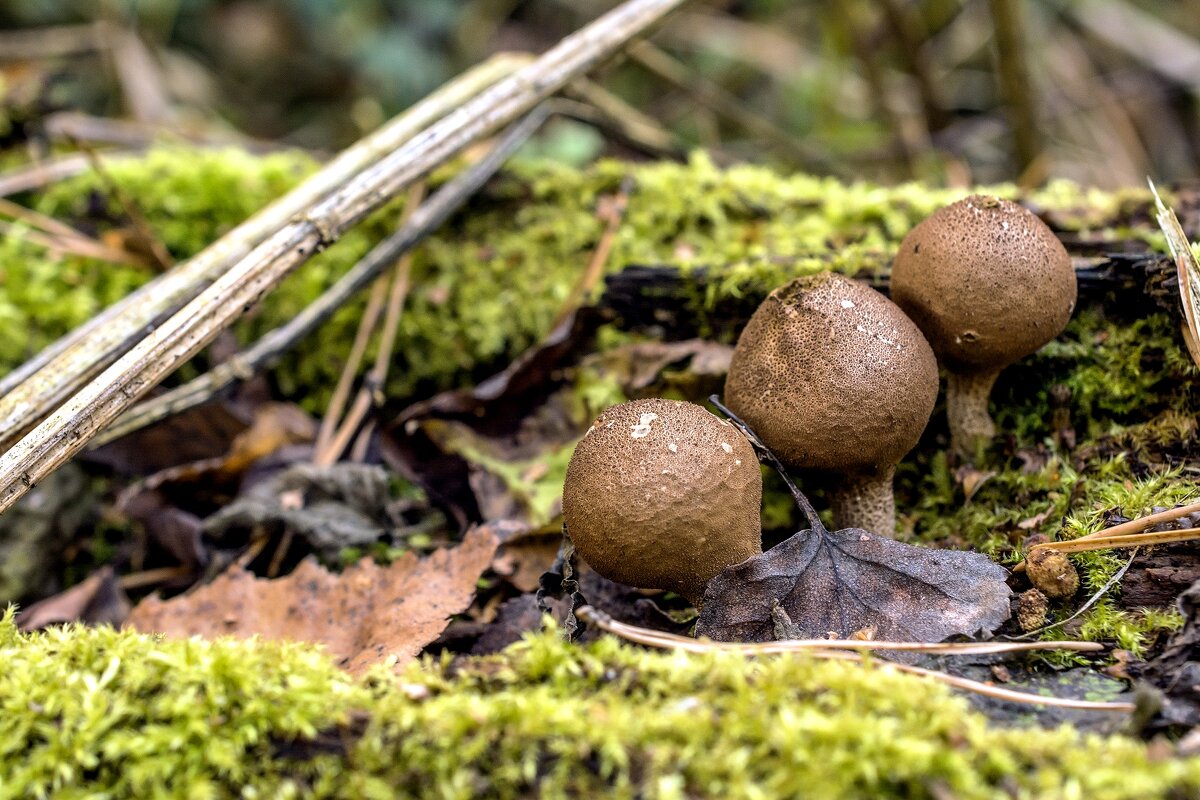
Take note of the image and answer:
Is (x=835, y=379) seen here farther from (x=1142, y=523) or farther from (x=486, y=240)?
(x=486, y=240)

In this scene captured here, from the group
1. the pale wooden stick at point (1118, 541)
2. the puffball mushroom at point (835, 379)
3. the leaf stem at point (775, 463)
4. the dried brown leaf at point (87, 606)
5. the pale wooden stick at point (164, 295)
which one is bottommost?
the dried brown leaf at point (87, 606)

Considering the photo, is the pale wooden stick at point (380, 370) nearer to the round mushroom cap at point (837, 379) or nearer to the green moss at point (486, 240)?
the green moss at point (486, 240)

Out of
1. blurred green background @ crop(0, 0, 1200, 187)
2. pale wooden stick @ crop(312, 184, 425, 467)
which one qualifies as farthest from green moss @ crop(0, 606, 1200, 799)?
blurred green background @ crop(0, 0, 1200, 187)

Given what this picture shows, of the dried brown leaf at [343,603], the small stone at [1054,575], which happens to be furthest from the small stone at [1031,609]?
the dried brown leaf at [343,603]

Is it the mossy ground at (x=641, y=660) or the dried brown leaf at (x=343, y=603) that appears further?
the dried brown leaf at (x=343, y=603)

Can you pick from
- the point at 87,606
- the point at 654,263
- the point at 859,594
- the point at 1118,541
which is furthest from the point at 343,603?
the point at 1118,541

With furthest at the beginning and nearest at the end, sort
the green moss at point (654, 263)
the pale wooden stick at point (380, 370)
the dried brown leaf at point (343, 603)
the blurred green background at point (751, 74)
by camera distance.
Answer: the blurred green background at point (751, 74)
the pale wooden stick at point (380, 370)
the green moss at point (654, 263)
the dried brown leaf at point (343, 603)
